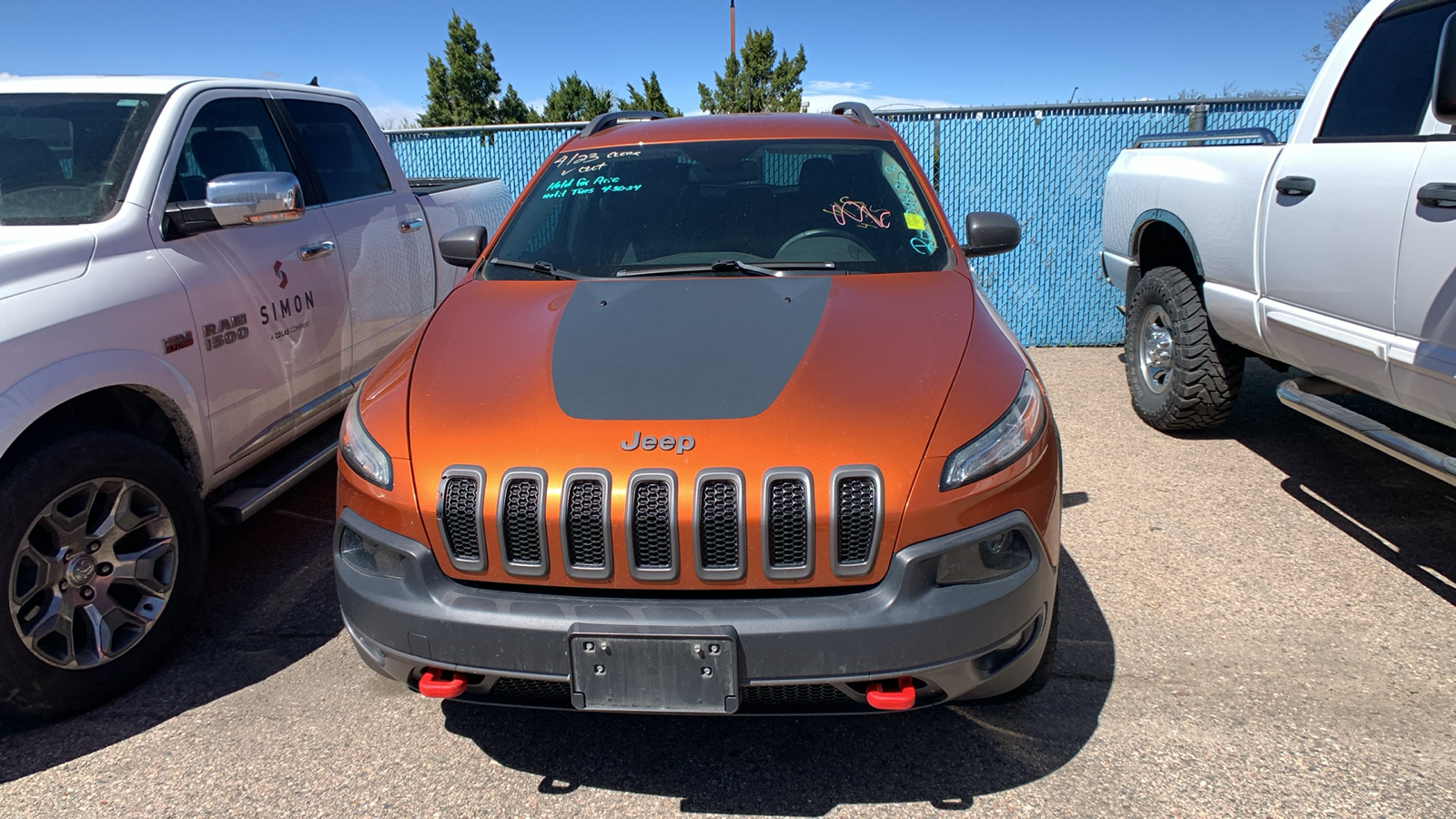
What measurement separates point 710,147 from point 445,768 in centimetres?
246

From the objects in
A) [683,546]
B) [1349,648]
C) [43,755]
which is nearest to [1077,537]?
[1349,648]

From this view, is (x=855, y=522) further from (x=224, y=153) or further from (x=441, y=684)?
(x=224, y=153)

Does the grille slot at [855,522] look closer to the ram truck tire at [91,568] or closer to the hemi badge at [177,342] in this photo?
the ram truck tire at [91,568]

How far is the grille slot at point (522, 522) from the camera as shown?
6.77 ft

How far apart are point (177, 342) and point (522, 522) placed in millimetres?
1747

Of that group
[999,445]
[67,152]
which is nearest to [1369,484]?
[999,445]

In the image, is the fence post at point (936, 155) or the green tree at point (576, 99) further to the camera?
the green tree at point (576, 99)

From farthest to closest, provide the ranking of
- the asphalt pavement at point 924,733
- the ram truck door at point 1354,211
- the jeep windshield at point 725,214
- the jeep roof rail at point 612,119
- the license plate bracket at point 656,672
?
the jeep roof rail at point 612,119 < the ram truck door at point 1354,211 < the jeep windshield at point 725,214 < the asphalt pavement at point 924,733 < the license plate bracket at point 656,672

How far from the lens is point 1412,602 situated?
130 inches

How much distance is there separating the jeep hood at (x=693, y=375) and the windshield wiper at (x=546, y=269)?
0.06 meters

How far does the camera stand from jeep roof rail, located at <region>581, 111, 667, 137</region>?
4.23 metres

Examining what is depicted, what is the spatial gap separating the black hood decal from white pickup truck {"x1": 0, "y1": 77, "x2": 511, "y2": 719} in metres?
1.11

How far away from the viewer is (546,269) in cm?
315

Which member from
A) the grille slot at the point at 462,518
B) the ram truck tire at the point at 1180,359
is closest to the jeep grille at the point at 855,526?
the grille slot at the point at 462,518
